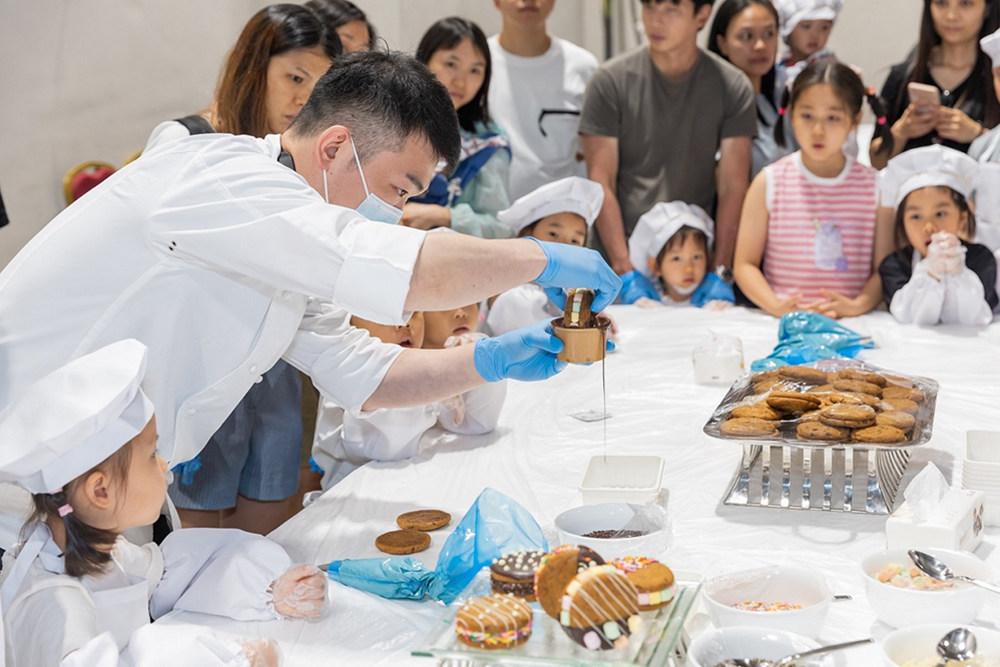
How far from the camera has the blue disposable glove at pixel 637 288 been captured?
404 centimetres

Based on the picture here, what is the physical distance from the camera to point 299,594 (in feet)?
5.37

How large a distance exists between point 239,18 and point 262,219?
3180 millimetres

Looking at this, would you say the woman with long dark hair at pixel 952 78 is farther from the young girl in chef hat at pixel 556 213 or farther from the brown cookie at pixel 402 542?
the brown cookie at pixel 402 542

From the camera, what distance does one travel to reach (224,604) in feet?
5.37

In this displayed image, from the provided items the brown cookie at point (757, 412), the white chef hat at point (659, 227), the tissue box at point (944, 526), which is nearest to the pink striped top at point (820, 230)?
the white chef hat at point (659, 227)

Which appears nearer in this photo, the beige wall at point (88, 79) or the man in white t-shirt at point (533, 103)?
the beige wall at point (88, 79)

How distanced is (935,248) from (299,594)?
254 centimetres

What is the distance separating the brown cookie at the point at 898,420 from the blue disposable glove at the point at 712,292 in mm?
1910

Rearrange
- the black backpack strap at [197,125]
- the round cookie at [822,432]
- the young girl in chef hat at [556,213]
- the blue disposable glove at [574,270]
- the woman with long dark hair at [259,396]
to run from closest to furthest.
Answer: the blue disposable glove at [574,270] → the round cookie at [822,432] → the woman with long dark hair at [259,396] → the black backpack strap at [197,125] → the young girl in chef hat at [556,213]

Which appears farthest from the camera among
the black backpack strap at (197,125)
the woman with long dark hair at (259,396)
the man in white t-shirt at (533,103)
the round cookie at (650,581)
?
the man in white t-shirt at (533,103)

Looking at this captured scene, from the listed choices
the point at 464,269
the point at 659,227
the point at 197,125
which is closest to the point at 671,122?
the point at 659,227

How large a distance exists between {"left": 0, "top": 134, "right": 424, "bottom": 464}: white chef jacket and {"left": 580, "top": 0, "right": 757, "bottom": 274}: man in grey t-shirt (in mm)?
2504

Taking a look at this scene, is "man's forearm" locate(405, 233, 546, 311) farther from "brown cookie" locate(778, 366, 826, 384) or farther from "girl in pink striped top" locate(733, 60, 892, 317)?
"girl in pink striped top" locate(733, 60, 892, 317)

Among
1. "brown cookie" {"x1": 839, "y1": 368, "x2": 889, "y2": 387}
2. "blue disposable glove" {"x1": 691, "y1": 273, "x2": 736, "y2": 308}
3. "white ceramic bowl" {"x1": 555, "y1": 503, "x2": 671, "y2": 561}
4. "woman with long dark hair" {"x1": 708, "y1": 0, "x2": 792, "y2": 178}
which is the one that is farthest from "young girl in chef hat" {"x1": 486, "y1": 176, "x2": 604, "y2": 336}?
"white ceramic bowl" {"x1": 555, "y1": 503, "x2": 671, "y2": 561}
